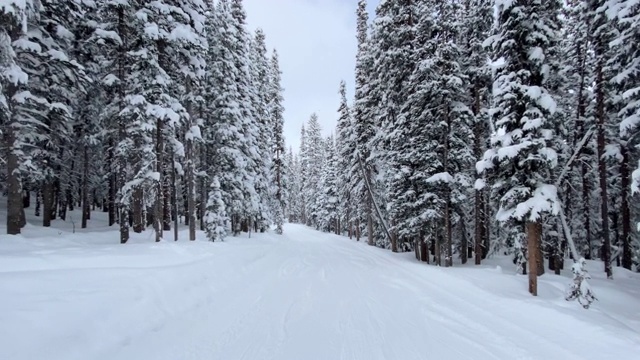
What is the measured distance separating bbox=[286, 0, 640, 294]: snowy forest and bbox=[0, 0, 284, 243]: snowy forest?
1151 centimetres

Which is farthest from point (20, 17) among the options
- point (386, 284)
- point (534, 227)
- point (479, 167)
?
point (534, 227)

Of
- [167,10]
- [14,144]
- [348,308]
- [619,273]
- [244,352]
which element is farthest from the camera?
[619,273]

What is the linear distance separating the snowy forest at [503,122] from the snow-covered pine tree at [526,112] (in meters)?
0.05

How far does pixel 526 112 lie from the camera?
11.9m

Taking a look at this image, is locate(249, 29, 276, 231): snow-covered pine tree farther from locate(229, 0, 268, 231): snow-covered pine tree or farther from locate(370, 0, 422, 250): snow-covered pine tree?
locate(370, 0, 422, 250): snow-covered pine tree

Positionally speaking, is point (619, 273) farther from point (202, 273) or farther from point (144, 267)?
point (144, 267)

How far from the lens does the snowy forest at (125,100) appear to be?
45.7 feet

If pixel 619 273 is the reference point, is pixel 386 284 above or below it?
above

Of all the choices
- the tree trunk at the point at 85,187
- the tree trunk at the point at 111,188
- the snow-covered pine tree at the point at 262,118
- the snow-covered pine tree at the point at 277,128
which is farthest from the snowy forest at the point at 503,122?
the tree trunk at the point at 85,187

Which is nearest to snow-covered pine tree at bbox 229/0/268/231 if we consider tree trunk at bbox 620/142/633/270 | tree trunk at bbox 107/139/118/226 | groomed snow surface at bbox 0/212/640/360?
tree trunk at bbox 107/139/118/226

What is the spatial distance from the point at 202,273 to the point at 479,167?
10802 millimetres

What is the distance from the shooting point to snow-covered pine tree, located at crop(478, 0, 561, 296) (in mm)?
11781

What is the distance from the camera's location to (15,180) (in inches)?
519

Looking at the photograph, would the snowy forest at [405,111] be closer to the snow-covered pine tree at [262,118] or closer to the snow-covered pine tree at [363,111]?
the snow-covered pine tree at [363,111]
